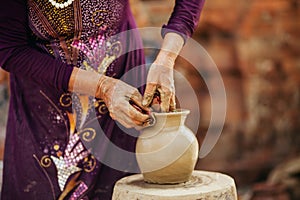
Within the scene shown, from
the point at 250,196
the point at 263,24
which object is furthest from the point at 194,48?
the point at 250,196

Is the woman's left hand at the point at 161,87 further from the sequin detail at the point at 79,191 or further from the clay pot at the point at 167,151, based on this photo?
the sequin detail at the point at 79,191

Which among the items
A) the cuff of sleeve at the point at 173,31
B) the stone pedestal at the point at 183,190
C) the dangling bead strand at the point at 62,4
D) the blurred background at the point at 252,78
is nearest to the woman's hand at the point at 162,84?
the cuff of sleeve at the point at 173,31

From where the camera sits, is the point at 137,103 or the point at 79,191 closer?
the point at 137,103

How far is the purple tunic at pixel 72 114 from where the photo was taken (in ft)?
7.11

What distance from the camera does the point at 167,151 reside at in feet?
6.63

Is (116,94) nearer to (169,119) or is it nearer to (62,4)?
(169,119)

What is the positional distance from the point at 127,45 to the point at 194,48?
4.42 metres

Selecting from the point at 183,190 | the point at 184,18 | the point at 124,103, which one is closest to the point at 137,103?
the point at 124,103

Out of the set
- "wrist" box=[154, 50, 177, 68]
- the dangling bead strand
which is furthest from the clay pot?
the dangling bead strand

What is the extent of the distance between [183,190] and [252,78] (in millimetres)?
4671

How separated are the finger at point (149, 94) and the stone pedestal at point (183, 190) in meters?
0.28

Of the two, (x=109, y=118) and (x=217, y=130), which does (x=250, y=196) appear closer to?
(x=217, y=130)

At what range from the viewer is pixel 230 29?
6441 millimetres

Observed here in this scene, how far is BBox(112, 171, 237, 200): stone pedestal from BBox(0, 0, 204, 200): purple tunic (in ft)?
0.64
